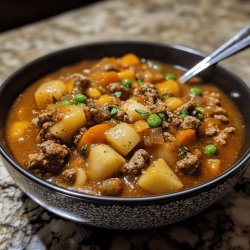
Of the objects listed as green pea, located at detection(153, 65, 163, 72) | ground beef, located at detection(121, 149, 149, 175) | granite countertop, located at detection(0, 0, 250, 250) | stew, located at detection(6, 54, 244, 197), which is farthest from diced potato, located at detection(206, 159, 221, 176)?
green pea, located at detection(153, 65, 163, 72)

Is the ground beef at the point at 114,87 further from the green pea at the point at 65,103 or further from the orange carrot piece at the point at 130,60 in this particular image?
the orange carrot piece at the point at 130,60

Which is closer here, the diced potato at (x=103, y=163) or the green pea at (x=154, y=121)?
the diced potato at (x=103, y=163)

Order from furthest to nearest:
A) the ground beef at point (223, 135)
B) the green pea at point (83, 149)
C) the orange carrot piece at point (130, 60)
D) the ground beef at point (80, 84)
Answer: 1. the orange carrot piece at point (130, 60)
2. the ground beef at point (80, 84)
3. the ground beef at point (223, 135)
4. the green pea at point (83, 149)

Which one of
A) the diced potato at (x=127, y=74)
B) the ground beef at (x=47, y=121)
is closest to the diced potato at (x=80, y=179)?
the ground beef at (x=47, y=121)

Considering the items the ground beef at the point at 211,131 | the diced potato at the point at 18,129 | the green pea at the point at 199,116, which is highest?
the green pea at the point at 199,116

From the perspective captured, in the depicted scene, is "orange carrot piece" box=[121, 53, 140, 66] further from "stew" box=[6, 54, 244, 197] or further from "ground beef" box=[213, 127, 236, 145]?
"ground beef" box=[213, 127, 236, 145]

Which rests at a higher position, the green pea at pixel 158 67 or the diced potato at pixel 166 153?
the diced potato at pixel 166 153

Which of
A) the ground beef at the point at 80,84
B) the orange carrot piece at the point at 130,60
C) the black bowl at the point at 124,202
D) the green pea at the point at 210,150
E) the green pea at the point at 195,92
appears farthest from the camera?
the orange carrot piece at the point at 130,60
